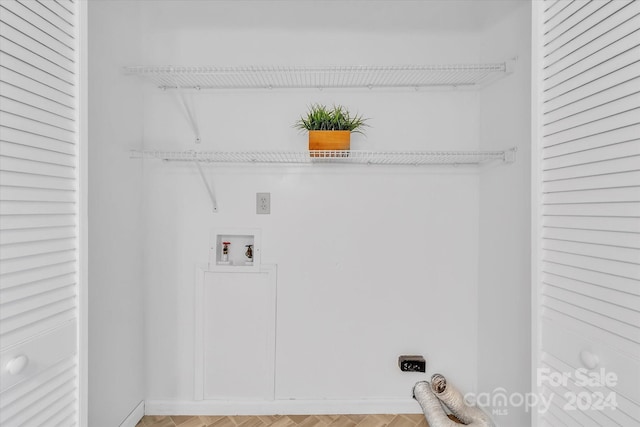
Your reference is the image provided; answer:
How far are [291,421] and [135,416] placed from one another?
2.58ft

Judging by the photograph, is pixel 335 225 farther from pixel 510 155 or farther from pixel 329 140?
pixel 510 155

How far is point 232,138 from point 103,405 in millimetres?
1354

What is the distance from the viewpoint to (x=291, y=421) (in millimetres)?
1828

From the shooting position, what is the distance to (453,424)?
154cm

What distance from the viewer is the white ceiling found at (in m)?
1.83
